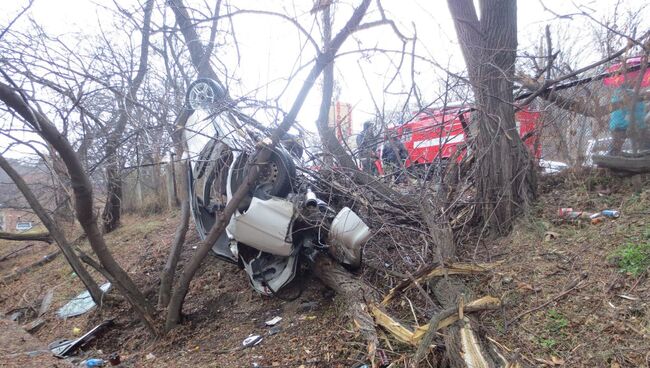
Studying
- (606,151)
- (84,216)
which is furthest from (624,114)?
(84,216)

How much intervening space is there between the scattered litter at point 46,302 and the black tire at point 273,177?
396cm

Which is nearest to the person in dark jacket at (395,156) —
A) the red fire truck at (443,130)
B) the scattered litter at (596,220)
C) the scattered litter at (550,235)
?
the red fire truck at (443,130)

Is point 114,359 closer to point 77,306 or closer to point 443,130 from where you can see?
point 77,306

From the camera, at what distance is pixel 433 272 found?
11.3ft

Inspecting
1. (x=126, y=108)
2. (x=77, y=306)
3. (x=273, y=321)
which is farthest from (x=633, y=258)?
(x=77, y=306)

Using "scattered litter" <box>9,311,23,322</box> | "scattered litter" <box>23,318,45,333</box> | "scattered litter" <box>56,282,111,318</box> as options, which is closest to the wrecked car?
"scattered litter" <box>56,282,111,318</box>

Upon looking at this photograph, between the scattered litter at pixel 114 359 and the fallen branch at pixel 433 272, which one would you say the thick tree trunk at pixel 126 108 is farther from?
the fallen branch at pixel 433 272

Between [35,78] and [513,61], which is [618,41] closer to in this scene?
[513,61]

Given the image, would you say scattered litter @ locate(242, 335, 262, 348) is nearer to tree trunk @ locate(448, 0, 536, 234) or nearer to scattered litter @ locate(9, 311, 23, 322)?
tree trunk @ locate(448, 0, 536, 234)

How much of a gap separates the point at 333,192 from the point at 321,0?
193 centimetres

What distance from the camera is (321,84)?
5305 millimetres

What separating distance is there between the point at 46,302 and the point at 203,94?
14.3 feet

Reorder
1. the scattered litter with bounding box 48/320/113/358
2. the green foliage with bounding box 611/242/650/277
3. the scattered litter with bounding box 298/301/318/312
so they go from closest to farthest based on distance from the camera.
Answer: the green foliage with bounding box 611/242/650/277 < the scattered litter with bounding box 298/301/318/312 < the scattered litter with bounding box 48/320/113/358

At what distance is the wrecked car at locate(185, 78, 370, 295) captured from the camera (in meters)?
3.85
